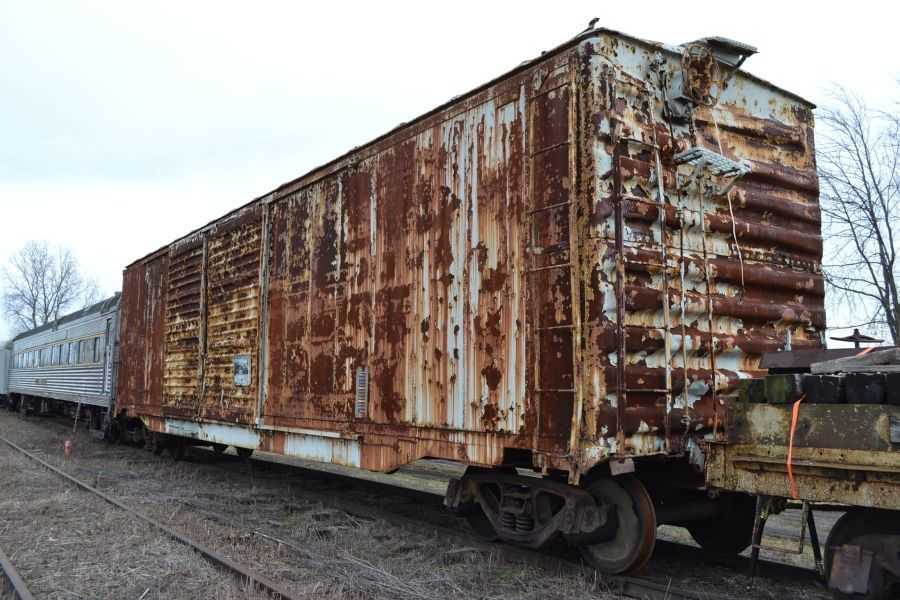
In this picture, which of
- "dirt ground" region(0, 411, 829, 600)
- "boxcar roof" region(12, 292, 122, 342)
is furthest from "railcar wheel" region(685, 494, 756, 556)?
"boxcar roof" region(12, 292, 122, 342)

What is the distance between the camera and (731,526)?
5.59 meters

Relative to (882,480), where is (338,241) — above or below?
above

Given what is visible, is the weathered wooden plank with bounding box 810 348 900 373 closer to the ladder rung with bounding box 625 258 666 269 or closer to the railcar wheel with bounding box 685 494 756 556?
the ladder rung with bounding box 625 258 666 269

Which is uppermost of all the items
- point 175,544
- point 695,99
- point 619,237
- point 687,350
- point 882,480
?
point 695,99

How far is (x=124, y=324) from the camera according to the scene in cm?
1430

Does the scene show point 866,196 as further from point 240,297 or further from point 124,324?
point 124,324

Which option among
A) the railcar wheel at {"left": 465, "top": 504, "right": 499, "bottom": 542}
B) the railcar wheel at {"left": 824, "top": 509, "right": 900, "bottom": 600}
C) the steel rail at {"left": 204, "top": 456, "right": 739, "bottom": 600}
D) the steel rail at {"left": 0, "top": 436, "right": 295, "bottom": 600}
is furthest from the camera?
the railcar wheel at {"left": 465, "top": 504, "right": 499, "bottom": 542}

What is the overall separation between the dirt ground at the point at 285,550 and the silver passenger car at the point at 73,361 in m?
5.50

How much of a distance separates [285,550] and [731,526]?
12.4 ft

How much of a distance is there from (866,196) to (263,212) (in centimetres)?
1624

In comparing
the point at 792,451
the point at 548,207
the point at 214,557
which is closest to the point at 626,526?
the point at 792,451

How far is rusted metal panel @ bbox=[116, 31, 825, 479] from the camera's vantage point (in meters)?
4.60

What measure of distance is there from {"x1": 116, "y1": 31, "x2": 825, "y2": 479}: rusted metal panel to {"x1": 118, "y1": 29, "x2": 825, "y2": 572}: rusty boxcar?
0.02 m

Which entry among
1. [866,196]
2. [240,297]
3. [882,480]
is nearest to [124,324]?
[240,297]
